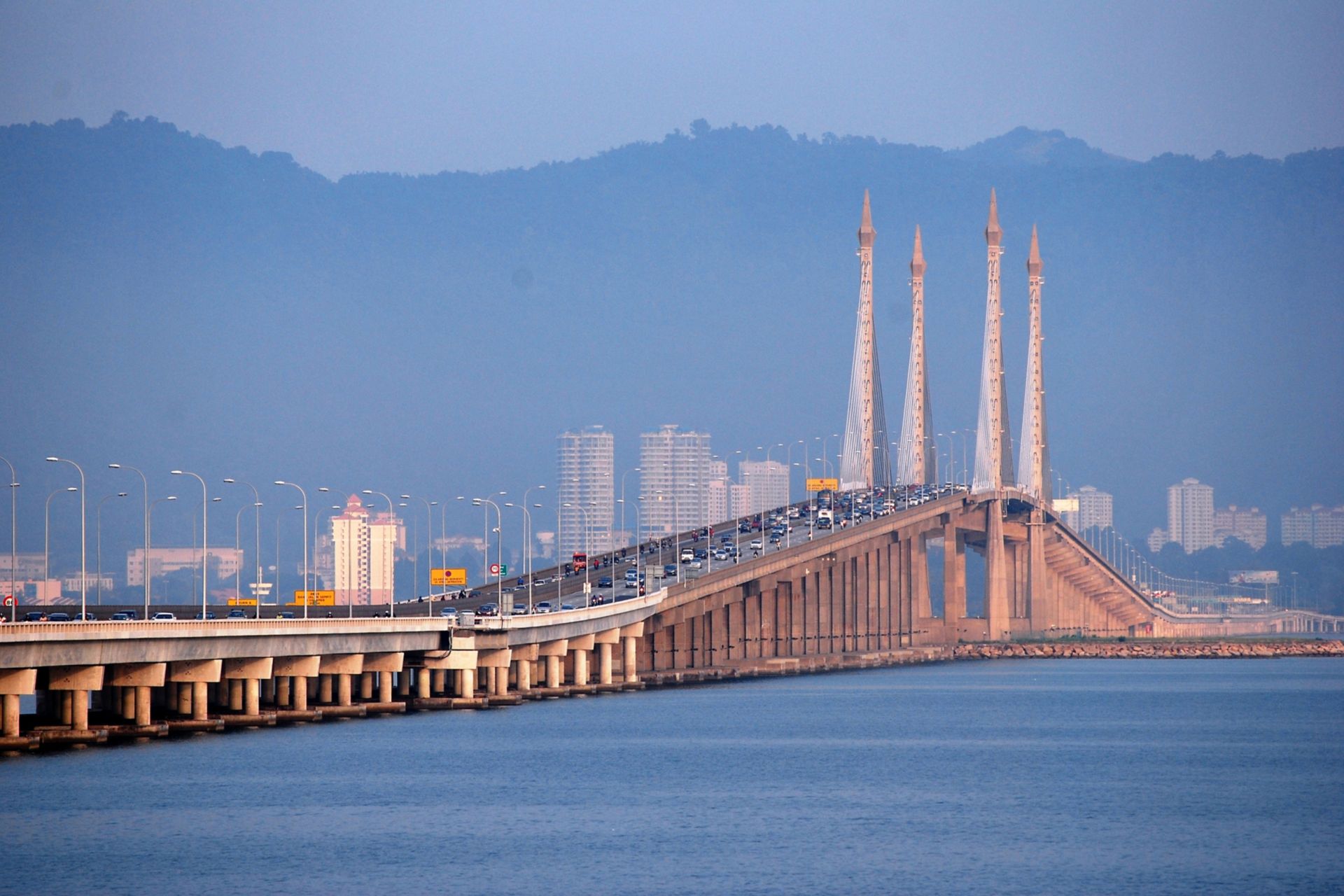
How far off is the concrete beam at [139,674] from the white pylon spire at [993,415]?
110m

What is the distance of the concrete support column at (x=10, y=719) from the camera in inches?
2810

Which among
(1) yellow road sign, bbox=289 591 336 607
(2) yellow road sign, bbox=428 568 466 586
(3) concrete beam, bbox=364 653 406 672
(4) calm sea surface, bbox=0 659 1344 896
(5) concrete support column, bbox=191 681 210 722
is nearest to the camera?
(4) calm sea surface, bbox=0 659 1344 896

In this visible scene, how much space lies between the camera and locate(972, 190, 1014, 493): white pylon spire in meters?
182

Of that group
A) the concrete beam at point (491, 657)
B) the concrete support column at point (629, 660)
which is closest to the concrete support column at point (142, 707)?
the concrete beam at point (491, 657)

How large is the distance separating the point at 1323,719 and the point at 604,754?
134 feet

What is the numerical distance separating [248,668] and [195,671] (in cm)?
398

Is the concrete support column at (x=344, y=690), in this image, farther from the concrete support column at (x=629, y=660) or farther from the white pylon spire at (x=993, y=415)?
the white pylon spire at (x=993, y=415)

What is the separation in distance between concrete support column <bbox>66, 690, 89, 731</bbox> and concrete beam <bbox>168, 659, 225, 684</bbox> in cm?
408

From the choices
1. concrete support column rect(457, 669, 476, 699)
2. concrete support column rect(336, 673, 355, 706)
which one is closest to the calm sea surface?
concrete support column rect(336, 673, 355, 706)

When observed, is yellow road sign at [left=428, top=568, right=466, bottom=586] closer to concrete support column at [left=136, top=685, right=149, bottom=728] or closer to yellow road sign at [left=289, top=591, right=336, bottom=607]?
yellow road sign at [left=289, top=591, right=336, bottom=607]

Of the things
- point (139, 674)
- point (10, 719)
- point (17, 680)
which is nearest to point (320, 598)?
point (139, 674)

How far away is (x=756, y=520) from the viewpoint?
17575cm

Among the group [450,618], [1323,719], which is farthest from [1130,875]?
[1323,719]

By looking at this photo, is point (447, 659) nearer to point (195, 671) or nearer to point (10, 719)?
point (195, 671)
